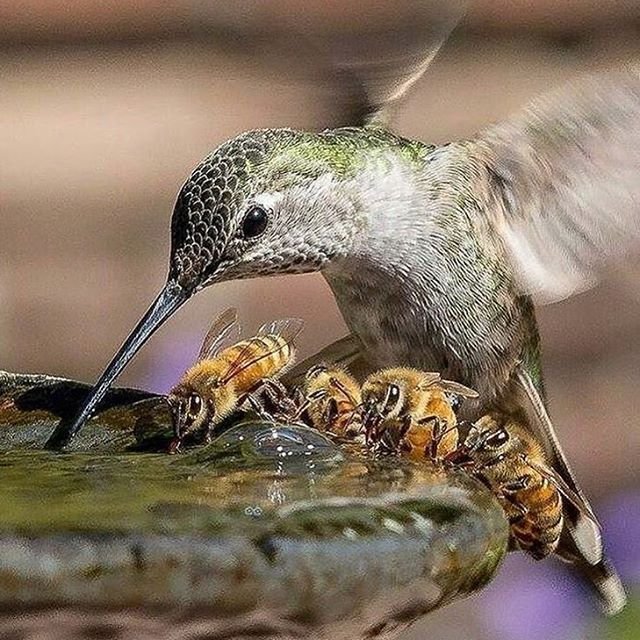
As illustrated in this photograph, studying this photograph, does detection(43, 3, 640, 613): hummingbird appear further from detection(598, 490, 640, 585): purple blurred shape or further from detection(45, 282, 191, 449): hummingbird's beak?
detection(598, 490, 640, 585): purple blurred shape

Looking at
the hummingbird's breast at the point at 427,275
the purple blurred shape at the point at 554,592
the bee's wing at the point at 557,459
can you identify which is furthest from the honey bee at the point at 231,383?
the purple blurred shape at the point at 554,592

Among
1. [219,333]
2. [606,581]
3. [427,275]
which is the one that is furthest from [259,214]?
[606,581]

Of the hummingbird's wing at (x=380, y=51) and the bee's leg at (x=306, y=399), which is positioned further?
the hummingbird's wing at (x=380, y=51)

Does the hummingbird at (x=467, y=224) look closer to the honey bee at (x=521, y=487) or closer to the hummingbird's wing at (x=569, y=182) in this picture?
the hummingbird's wing at (x=569, y=182)

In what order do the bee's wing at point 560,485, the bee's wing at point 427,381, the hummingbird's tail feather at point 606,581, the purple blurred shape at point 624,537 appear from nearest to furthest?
the bee's wing at point 427,381, the bee's wing at point 560,485, the hummingbird's tail feather at point 606,581, the purple blurred shape at point 624,537

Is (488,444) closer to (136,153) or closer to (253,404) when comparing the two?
(253,404)

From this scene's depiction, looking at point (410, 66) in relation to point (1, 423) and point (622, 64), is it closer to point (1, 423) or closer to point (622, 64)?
point (622, 64)
